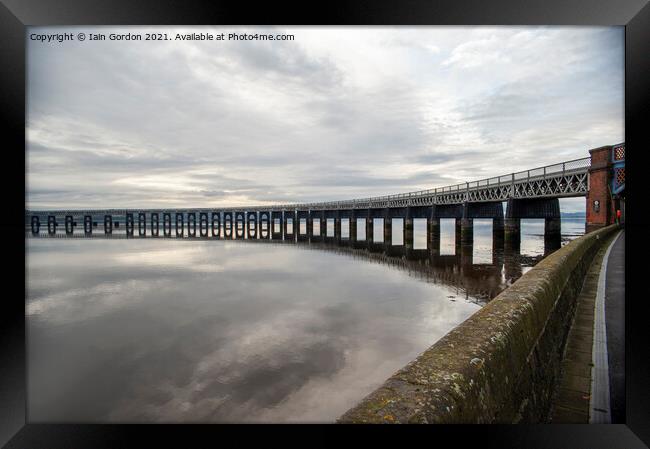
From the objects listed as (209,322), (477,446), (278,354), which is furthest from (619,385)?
(209,322)

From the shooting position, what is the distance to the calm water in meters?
7.04

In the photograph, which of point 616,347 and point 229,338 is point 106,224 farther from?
point 616,347

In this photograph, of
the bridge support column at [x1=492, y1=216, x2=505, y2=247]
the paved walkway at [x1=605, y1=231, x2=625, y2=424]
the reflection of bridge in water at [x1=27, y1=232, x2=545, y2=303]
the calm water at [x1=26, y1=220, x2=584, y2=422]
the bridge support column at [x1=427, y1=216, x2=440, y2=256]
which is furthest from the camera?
the bridge support column at [x1=427, y1=216, x2=440, y2=256]

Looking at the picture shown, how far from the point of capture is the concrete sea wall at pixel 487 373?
2135 mm

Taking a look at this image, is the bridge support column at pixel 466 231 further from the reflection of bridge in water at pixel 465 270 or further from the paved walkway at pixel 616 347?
the paved walkway at pixel 616 347

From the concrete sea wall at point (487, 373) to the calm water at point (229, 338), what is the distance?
4.46 m

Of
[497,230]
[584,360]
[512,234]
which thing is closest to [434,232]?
[497,230]

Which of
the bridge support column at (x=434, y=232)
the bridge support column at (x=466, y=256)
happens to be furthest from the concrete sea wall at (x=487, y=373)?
the bridge support column at (x=434, y=232)

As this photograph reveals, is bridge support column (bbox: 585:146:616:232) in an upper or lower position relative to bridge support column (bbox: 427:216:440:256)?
upper

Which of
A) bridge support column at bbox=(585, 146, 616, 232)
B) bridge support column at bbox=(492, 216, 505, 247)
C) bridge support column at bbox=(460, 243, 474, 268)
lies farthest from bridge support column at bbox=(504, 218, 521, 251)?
bridge support column at bbox=(585, 146, 616, 232)

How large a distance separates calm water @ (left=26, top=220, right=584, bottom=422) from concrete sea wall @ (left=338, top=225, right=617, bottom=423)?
14.6 feet

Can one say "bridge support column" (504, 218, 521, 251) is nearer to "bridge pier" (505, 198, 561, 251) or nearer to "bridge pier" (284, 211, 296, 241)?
"bridge pier" (505, 198, 561, 251)

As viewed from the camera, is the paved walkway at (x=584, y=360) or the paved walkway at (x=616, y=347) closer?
the paved walkway at (x=584, y=360)

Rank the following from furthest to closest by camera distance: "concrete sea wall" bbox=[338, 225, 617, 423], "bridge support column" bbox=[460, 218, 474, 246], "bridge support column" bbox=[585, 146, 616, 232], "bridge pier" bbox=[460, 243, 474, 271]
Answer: "bridge support column" bbox=[460, 218, 474, 246]
"bridge pier" bbox=[460, 243, 474, 271]
"bridge support column" bbox=[585, 146, 616, 232]
"concrete sea wall" bbox=[338, 225, 617, 423]
